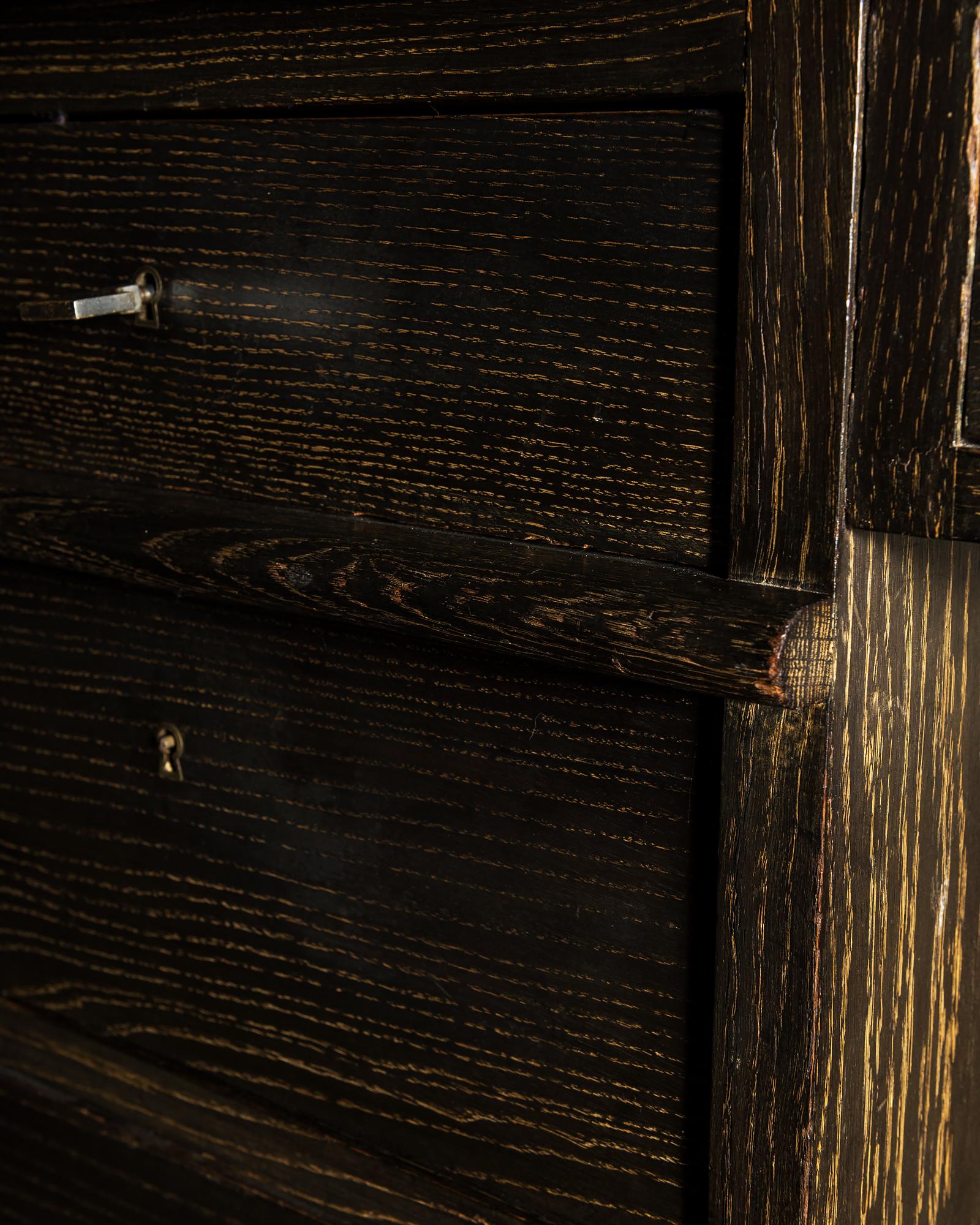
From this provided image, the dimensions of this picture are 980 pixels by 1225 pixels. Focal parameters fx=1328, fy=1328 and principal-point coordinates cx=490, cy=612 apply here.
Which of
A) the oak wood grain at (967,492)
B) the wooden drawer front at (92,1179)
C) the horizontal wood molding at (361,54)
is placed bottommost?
the wooden drawer front at (92,1179)

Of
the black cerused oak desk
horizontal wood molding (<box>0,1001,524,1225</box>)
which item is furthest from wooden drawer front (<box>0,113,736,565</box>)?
horizontal wood molding (<box>0,1001,524,1225</box>)

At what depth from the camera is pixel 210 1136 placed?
1.85 feet

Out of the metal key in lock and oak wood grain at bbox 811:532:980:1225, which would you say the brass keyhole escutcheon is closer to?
the metal key in lock

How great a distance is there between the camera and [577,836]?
0.45 metres

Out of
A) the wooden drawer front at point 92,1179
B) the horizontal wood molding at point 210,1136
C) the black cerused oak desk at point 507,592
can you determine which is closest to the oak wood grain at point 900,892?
the black cerused oak desk at point 507,592

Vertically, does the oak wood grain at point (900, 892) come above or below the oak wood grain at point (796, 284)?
below

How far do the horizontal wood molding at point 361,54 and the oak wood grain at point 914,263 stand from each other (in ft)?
0.15

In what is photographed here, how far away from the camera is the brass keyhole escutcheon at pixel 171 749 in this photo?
54cm

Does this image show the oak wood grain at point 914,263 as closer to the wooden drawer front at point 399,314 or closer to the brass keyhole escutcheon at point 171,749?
the wooden drawer front at point 399,314

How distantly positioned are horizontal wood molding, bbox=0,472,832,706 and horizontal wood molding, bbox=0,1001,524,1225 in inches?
8.7

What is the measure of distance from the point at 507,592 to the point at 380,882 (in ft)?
0.46

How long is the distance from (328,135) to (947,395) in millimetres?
224

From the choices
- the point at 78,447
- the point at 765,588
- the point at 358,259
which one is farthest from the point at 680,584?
the point at 78,447

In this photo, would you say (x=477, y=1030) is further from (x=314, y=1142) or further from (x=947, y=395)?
(x=947, y=395)
